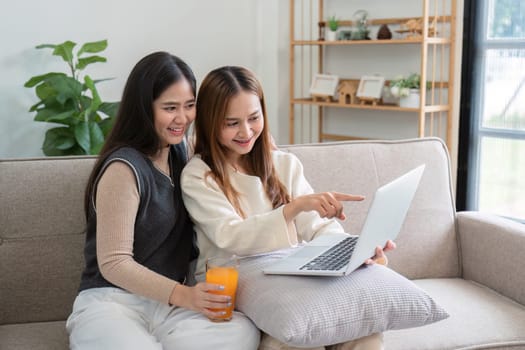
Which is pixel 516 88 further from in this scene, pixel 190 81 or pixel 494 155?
pixel 190 81

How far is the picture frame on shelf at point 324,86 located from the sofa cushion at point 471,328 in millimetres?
2321

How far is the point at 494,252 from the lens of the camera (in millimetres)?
2145

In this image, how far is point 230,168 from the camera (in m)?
1.91

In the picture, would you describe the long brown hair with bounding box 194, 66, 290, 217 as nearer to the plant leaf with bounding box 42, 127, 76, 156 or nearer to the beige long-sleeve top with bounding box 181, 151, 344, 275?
the beige long-sleeve top with bounding box 181, 151, 344, 275

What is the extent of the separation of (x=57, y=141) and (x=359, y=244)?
253cm

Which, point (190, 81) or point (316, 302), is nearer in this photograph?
point (316, 302)

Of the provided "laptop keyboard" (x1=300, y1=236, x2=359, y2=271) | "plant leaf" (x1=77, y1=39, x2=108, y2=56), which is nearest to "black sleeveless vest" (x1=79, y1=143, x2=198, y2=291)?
"laptop keyboard" (x1=300, y1=236, x2=359, y2=271)

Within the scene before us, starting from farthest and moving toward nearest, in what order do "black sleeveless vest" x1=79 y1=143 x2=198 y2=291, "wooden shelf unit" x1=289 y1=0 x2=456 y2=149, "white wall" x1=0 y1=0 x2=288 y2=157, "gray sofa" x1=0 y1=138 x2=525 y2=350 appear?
"white wall" x1=0 y1=0 x2=288 y2=157 < "wooden shelf unit" x1=289 y1=0 x2=456 y2=149 < "gray sofa" x1=0 y1=138 x2=525 y2=350 < "black sleeveless vest" x1=79 y1=143 x2=198 y2=291

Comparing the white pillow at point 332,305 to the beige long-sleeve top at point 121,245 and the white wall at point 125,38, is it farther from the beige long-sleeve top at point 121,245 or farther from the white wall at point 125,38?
the white wall at point 125,38

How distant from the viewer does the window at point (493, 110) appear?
11.6 feet

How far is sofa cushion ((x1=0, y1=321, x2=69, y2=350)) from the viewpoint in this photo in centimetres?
172

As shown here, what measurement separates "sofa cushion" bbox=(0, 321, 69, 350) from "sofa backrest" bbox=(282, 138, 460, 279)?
836mm

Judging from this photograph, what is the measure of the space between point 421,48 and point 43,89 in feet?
6.56

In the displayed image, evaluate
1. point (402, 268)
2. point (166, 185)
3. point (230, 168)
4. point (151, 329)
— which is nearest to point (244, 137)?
point (230, 168)
